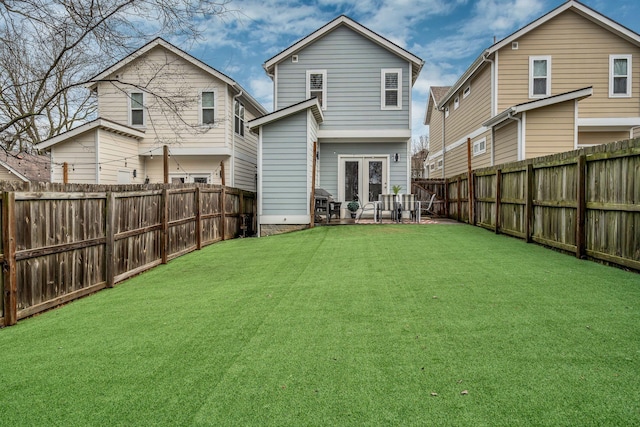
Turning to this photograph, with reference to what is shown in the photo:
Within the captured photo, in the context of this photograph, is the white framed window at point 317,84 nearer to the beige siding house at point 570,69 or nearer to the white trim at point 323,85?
the white trim at point 323,85

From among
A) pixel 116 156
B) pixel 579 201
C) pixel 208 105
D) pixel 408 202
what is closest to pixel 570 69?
pixel 408 202

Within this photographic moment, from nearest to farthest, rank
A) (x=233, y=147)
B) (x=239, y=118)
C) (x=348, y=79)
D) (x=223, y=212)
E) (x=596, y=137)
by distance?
(x=223, y=212), (x=348, y=79), (x=596, y=137), (x=233, y=147), (x=239, y=118)

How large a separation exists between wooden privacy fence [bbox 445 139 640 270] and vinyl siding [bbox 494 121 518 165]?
125 inches

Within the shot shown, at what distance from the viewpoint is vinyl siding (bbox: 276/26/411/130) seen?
14609 millimetres

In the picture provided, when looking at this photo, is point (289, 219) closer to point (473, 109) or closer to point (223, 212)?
point (223, 212)

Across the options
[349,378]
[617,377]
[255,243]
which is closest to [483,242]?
[255,243]

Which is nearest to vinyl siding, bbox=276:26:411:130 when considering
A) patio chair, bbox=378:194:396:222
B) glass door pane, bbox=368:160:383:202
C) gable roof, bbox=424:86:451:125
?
glass door pane, bbox=368:160:383:202

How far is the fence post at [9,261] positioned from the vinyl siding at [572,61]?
46.4 ft

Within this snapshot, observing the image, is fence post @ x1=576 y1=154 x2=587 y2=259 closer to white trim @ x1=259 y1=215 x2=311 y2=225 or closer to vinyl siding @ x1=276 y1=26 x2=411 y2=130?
white trim @ x1=259 y1=215 x2=311 y2=225

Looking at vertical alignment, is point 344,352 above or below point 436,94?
below

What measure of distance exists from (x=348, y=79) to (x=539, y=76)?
268 inches

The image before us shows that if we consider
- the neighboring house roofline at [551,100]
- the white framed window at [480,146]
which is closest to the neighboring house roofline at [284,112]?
the neighboring house roofline at [551,100]

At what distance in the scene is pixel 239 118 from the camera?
1689 centimetres

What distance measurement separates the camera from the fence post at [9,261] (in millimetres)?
4141
